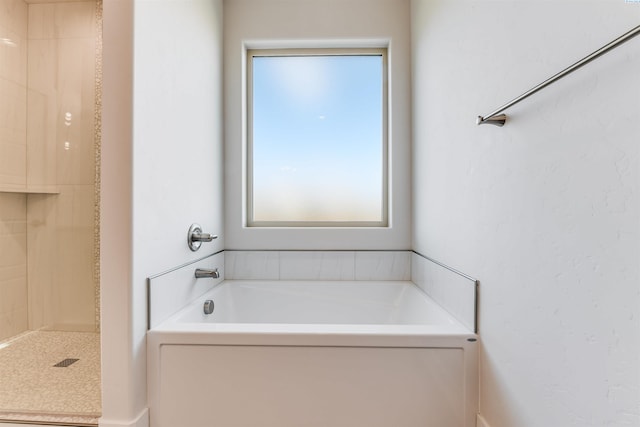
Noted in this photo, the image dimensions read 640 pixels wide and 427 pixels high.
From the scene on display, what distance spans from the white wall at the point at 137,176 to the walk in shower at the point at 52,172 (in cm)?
105

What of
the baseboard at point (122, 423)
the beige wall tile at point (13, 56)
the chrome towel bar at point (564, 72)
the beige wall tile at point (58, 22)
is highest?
the beige wall tile at point (58, 22)

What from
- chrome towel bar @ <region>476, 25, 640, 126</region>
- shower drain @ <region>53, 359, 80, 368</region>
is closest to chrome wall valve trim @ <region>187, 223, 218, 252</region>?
shower drain @ <region>53, 359, 80, 368</region>

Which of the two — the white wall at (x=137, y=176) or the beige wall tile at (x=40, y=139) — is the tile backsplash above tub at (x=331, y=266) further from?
the beige wall tile at (x=40, y=139)

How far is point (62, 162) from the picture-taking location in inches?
85.1

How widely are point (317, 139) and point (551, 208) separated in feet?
5.47

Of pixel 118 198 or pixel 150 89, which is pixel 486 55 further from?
pixel 118 198

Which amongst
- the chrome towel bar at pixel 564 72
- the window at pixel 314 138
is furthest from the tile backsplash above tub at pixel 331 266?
the chrome towel bar at pixel 564 72

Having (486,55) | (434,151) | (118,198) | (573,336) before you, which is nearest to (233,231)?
(118,198)

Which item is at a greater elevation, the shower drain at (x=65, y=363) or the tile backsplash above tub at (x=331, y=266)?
the tile backsplash above tub at (x=331, y=266)

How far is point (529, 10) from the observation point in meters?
0.92

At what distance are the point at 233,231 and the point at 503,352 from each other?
1.67m

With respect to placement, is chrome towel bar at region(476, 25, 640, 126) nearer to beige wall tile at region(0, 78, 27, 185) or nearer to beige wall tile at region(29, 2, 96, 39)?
beige wall tile at region(29, 2, 96, 39)

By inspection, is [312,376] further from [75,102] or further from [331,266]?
[75,102]

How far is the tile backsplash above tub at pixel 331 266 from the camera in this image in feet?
6.95
